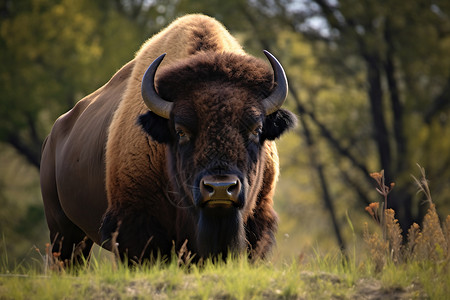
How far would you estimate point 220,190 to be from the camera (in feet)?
18.1

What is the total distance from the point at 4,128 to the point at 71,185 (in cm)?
1768

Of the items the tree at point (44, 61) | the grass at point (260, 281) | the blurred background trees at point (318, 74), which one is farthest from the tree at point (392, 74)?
the grass at point (260, 281)

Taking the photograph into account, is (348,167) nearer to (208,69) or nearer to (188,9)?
(188,9)

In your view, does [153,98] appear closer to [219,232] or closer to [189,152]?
[189,152]

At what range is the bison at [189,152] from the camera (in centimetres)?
600

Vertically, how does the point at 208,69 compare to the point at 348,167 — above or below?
above

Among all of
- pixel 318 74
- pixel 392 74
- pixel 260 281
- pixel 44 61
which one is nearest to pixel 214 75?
pixel 260 281

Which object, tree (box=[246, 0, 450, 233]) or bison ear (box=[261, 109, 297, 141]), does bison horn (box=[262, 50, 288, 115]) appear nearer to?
bison ear (box=[261, 109, 297, 141])

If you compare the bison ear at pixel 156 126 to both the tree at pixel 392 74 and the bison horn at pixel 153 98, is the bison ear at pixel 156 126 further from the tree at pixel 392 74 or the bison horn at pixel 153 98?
the tree at pixel 392 74

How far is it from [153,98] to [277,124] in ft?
4.10

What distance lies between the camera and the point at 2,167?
31.8 metres

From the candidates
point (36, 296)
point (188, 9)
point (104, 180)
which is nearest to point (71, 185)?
point (104, 180)

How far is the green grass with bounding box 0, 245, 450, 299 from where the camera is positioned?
187 inches

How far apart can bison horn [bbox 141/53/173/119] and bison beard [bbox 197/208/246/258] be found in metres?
1.04
